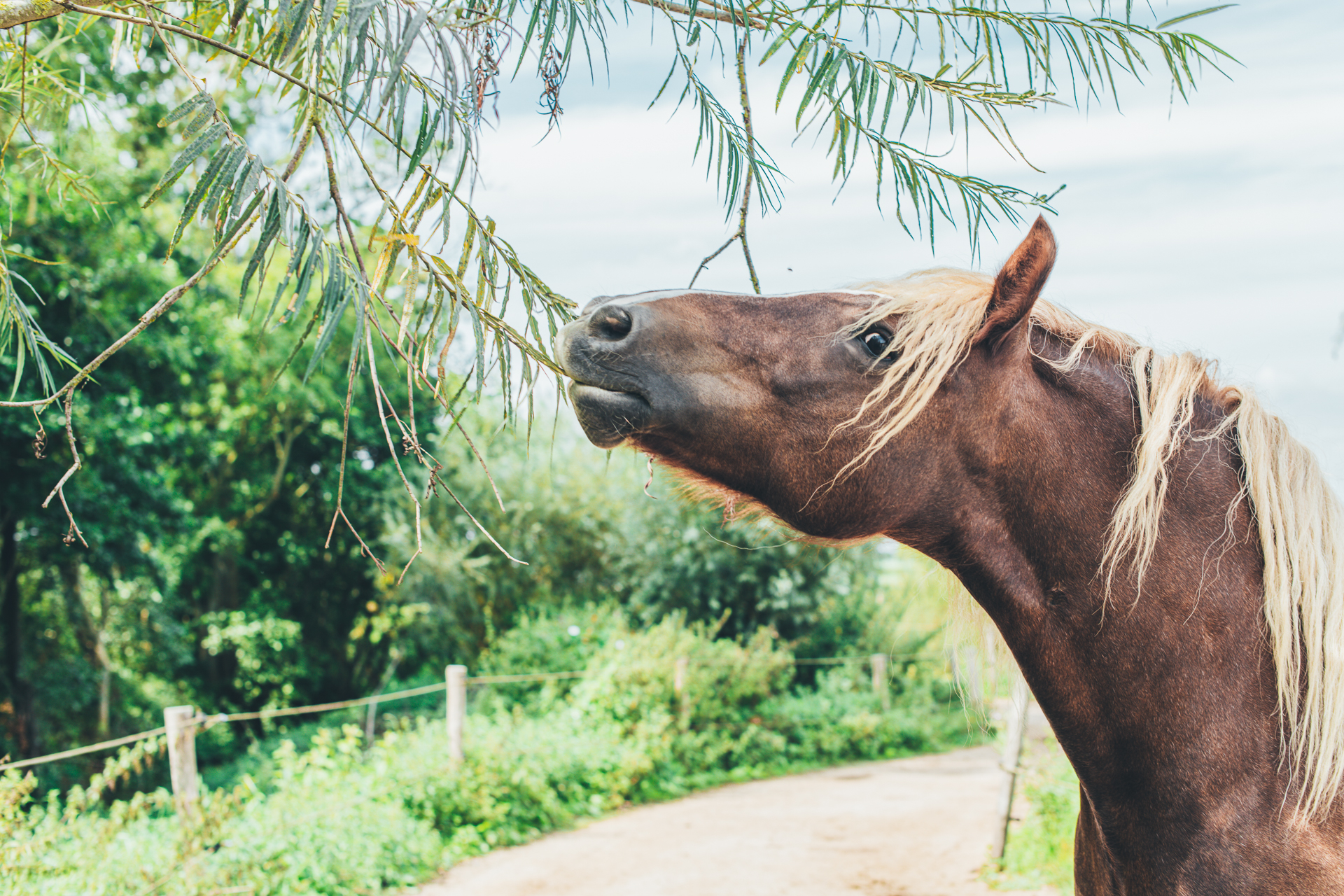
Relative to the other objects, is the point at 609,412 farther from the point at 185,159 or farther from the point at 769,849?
the point at 769,849

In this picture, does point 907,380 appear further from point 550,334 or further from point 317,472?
point 317,472

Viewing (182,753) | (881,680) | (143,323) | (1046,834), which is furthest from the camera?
(881,680)

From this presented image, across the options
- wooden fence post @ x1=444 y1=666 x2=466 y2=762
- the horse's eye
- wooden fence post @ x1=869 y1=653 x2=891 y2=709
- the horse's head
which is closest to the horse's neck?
the horse's head

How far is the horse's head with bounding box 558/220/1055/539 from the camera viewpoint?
136 centimetres

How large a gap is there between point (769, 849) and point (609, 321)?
19.3 ft

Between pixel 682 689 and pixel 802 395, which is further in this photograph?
pixel 682 689

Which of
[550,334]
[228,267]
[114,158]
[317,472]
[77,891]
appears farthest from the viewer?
[317,472]

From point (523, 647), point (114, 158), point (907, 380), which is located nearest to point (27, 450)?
point (114, 158)

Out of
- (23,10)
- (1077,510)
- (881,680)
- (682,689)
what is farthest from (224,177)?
(881,680)

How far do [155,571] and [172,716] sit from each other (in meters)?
6.62

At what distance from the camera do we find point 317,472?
1383cm

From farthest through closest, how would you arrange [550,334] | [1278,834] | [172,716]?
[172,716] < [550,334] < [1278,834]

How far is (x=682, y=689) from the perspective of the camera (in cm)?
923

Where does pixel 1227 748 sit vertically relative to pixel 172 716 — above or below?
above
